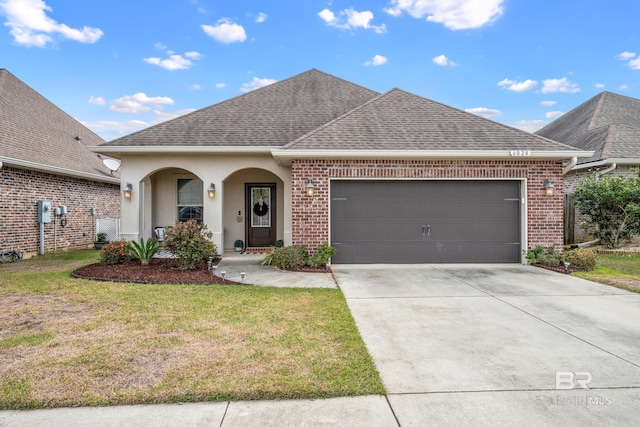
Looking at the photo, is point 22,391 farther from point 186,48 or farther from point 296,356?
point 186,48

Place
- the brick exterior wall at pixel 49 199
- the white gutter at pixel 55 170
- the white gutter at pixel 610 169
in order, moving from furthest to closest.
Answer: the white gutter at pixel 610 169
the brick exterior wall at pixel 49 199
the white gutter at pixel 55 170

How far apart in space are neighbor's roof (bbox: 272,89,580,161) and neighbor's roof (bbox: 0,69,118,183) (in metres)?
8.12

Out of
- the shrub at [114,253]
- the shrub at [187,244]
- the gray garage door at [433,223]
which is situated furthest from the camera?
the gray garage door at [433,223]

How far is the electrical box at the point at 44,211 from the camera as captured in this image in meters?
10.4

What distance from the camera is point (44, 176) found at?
10852mm

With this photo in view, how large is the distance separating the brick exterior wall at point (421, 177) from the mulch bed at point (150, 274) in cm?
236

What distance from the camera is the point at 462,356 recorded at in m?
3.39

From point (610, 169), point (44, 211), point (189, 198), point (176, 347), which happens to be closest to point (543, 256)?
point (610, 169)

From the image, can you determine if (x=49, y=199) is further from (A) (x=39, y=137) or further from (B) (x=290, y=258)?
(B) (x=290, y=258)

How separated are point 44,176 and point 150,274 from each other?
22.3 ft

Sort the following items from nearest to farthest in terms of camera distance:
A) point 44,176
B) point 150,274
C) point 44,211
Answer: point 150,274
point 44,211
point 44,176

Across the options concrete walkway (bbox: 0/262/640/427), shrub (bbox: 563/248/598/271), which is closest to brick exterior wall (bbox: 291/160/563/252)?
shrub (bbox: 563/248/598/271)

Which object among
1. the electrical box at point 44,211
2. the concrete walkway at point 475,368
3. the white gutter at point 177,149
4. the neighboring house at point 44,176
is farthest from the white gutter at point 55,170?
the concrete walkway at point 475,368

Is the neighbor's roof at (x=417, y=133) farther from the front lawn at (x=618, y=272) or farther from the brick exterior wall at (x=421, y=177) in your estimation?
the front lawn at (x=618, y=272)
